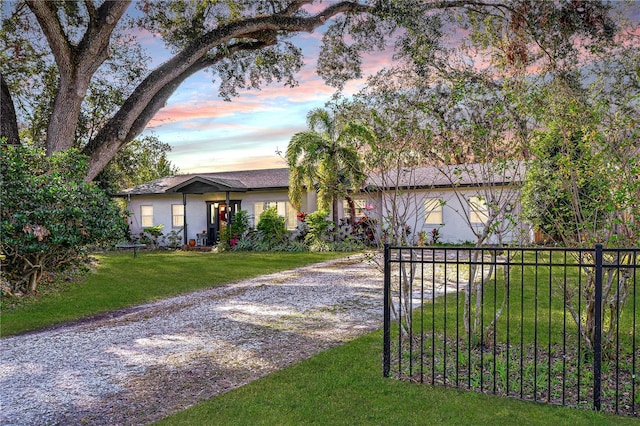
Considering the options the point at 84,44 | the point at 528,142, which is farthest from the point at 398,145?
the point at 84,44

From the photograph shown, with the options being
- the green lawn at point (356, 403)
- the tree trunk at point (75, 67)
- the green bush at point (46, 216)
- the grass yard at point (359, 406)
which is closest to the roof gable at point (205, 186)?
the tree trunk at point (75, 67)

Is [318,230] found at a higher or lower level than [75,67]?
lower

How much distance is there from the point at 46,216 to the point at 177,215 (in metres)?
16.8

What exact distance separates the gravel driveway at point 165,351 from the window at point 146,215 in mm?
16522

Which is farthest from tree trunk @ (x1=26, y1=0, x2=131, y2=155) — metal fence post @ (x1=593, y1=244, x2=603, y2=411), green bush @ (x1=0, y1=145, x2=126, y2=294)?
metal fence post @ (x1=593, y1=244, x2=603, y2=411)

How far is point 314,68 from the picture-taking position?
14797 millimetres

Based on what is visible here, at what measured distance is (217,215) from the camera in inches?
992

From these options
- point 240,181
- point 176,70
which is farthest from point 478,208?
point 240,181

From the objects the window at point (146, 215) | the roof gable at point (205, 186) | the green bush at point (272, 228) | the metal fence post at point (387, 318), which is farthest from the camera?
the window at point (146, 215)

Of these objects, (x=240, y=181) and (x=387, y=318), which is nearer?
(x=387, y=318)

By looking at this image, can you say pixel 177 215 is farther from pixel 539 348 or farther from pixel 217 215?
pixel 539 348

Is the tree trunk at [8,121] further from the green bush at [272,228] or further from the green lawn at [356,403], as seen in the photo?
the green bush at [272,228]

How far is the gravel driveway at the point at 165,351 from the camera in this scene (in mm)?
4717

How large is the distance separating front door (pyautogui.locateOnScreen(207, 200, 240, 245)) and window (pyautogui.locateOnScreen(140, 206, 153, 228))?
3.28 m
